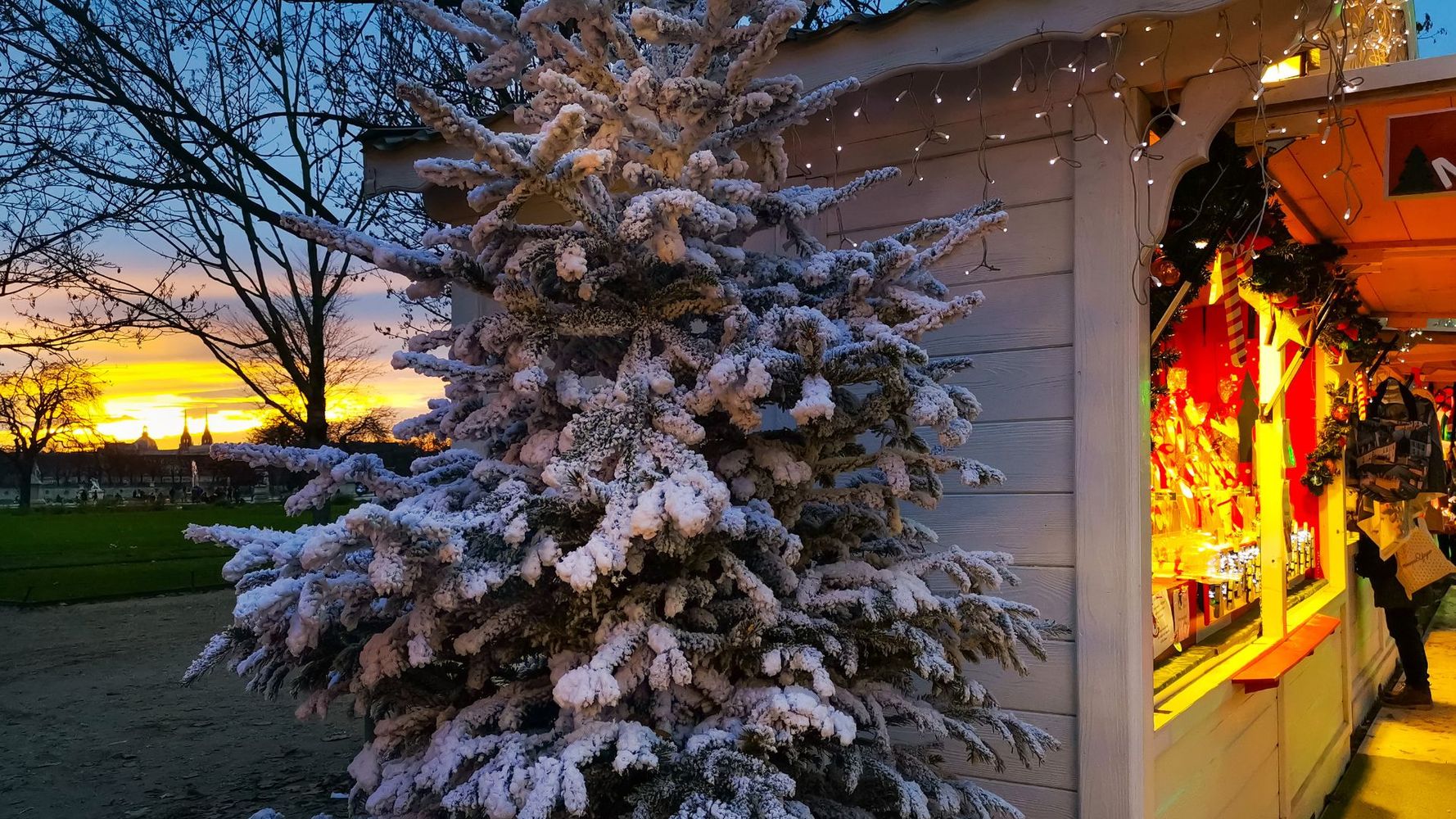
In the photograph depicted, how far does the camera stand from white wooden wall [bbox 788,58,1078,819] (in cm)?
260

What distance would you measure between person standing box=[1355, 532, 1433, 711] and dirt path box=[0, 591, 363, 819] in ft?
21.9

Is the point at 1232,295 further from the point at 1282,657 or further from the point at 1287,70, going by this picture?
the point at 1282,657

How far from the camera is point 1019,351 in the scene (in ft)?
8.80

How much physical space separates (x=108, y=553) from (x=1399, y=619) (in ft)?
36.3

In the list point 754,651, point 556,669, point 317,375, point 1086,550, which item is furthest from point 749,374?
point 317,375

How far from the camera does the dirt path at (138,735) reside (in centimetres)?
529

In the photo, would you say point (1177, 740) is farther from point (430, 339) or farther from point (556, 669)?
point (430, 339)

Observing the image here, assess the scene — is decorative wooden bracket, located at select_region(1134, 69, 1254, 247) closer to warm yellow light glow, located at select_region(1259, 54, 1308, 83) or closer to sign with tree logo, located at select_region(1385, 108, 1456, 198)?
warm yellow light glow, located at select_region(1259, 54, 1308, 83)

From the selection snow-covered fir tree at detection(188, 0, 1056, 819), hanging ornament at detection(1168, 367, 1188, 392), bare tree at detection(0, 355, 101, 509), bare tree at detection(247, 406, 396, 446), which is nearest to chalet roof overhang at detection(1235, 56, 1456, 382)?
hanging ornament at detection(1168, 367, 1188, 392)

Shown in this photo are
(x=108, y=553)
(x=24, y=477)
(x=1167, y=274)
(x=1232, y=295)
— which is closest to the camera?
(x=1167, y=274)

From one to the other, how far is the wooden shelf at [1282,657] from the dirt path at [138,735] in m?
4.34

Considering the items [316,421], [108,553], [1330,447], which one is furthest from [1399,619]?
[108,553]

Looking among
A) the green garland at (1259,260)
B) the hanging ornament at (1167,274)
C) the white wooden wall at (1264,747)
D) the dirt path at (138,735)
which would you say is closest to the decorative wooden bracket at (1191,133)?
the green garland at (1259,260)

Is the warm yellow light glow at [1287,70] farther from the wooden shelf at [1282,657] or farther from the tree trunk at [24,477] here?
the tree trunk at [24,477]
